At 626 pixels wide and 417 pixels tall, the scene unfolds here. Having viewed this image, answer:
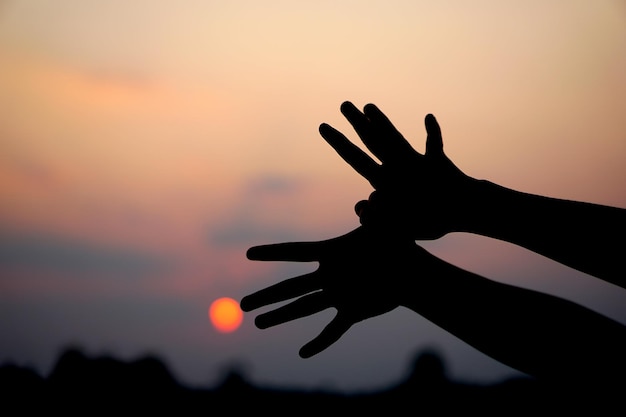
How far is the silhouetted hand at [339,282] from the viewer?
9.09 ft

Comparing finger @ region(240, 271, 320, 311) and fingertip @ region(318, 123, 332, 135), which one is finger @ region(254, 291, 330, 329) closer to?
finger @ region(240, 271, 320, 311)

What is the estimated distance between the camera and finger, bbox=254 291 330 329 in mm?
2791

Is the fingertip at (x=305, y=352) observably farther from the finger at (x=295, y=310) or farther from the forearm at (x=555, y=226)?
the forearm at (x=555, y=226)

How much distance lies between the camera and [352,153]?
294 cm

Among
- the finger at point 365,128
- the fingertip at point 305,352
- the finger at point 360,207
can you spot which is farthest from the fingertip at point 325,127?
the fingertip at point 305,352

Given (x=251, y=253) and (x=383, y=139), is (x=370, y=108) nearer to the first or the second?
(x=383, y=139)

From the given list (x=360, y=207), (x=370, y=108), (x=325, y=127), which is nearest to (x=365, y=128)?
(x=370, y=108)

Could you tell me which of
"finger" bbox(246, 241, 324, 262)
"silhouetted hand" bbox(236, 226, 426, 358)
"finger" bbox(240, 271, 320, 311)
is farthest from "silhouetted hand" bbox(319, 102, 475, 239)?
"finger" bbox(240, 271, 320, 311)

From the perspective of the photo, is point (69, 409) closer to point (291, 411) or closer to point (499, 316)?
point (499, 316)

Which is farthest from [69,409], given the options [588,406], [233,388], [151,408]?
[233,388]

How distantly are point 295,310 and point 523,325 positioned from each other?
40.6 inches

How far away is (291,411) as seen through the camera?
95.2 feet

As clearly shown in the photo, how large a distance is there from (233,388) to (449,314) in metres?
26.7

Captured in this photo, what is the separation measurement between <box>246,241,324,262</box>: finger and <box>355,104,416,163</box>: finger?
0.50 meters
